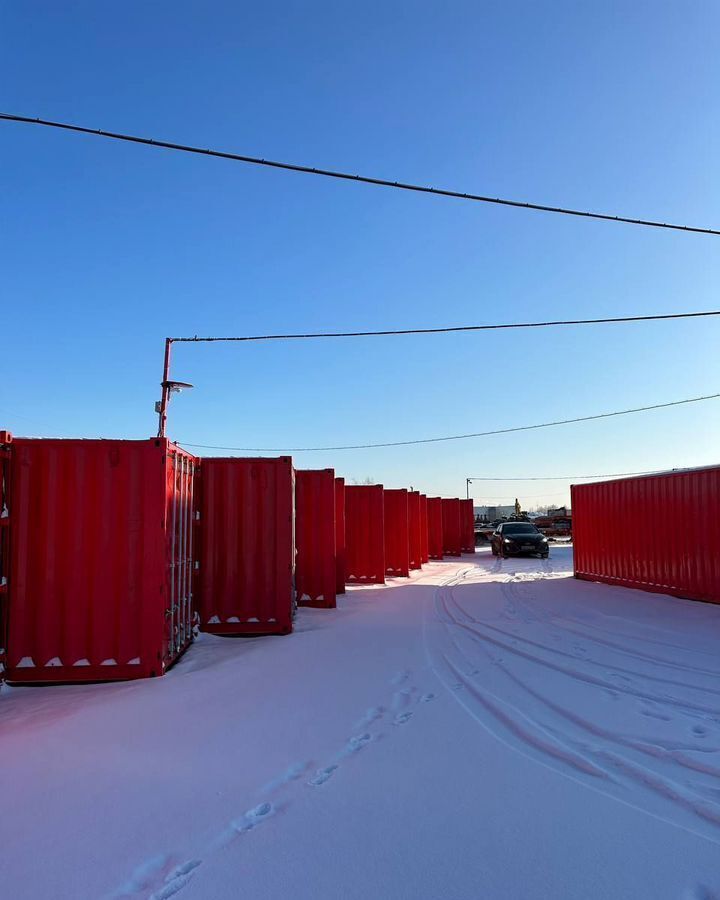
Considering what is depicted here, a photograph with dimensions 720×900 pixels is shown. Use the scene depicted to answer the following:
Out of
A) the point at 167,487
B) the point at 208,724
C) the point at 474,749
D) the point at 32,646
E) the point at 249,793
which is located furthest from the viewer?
the point at 167,487

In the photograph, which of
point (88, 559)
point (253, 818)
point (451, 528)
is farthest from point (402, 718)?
point (451, 528)

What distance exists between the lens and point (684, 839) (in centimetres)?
261

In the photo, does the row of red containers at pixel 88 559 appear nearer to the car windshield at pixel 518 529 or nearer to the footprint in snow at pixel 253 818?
the footprint in snow at pixel 253 818

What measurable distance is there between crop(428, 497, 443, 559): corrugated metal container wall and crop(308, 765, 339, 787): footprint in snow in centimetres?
2238

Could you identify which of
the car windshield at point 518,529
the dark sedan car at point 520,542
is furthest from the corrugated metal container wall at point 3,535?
the car windshield at point 518,529

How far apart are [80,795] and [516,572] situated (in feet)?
54.3

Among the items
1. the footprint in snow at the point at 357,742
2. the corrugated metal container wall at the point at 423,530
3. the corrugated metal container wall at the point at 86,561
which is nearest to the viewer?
the footprint in snow at the point at 357,742

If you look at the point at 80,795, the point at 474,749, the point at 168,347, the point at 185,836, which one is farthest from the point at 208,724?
the point at 168,347

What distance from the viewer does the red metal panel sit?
1630 centimetres

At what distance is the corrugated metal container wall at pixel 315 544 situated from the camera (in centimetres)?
1051

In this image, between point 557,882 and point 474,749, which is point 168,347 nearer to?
point 474,749

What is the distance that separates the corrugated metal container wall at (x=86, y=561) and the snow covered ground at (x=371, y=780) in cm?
33

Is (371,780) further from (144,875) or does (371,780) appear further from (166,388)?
(166,388)

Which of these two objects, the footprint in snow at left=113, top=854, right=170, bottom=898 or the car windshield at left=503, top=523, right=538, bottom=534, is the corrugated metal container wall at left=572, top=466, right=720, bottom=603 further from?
the footprint in snow at left=113, top=854, right=170, bottom=898
